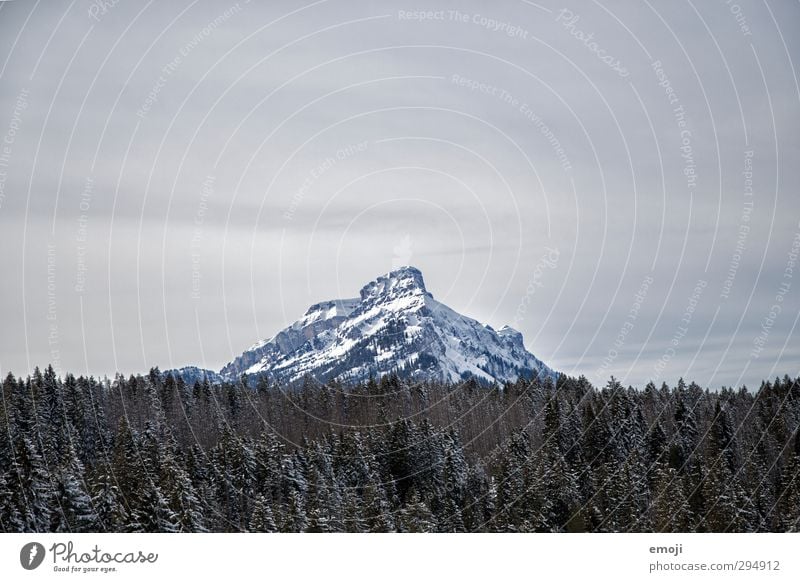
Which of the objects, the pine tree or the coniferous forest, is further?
the pine tree

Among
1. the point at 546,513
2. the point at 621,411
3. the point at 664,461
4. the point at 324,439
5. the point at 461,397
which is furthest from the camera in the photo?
the point at 461,397

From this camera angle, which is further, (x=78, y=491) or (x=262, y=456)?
(x=262, y=456)

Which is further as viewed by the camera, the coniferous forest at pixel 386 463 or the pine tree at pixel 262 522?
the pine tree at pixel 262 522

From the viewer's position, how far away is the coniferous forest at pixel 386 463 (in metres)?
34.5

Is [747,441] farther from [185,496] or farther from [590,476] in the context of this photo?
[185,496]

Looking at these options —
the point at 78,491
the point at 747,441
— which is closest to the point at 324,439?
Answer: the point at 78,491

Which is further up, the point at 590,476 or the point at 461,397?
the point at 461,397

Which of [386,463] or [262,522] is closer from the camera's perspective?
[262,522]

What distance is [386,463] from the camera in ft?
187

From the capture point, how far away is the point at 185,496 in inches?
1351

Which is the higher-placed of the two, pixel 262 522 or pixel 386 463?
pixel 386 463

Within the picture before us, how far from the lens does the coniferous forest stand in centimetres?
3450
